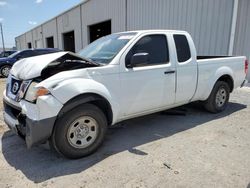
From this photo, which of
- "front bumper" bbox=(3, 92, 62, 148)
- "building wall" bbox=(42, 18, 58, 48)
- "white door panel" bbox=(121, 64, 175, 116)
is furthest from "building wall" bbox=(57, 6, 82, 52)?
"front bumper" bbox=(3, 92, 62, 148)

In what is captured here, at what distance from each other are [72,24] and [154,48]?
19.4 m

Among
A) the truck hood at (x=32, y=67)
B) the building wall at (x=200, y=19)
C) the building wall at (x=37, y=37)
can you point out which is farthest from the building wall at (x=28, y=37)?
the truck hood at (x=32, y=67)

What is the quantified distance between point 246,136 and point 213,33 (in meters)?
6.36

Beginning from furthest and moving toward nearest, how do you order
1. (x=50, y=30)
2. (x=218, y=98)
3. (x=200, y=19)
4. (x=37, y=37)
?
(x=37, y=37)
(x=50, y=30)
(x=200, y=19)
(x=218, y=98)

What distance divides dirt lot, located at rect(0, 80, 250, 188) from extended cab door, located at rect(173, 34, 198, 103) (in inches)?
26.8

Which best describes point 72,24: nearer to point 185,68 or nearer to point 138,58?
point 185,68

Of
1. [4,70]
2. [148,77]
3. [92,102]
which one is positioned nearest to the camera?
[92,102]

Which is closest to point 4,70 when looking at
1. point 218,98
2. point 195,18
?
point 195,18

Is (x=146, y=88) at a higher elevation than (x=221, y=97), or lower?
higher

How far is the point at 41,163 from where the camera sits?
3191mm

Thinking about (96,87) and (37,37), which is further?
(37,37)

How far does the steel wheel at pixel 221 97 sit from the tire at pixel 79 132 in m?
3.21

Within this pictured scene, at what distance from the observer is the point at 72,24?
71.2ft

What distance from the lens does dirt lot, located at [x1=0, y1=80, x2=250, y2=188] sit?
2.76 m
